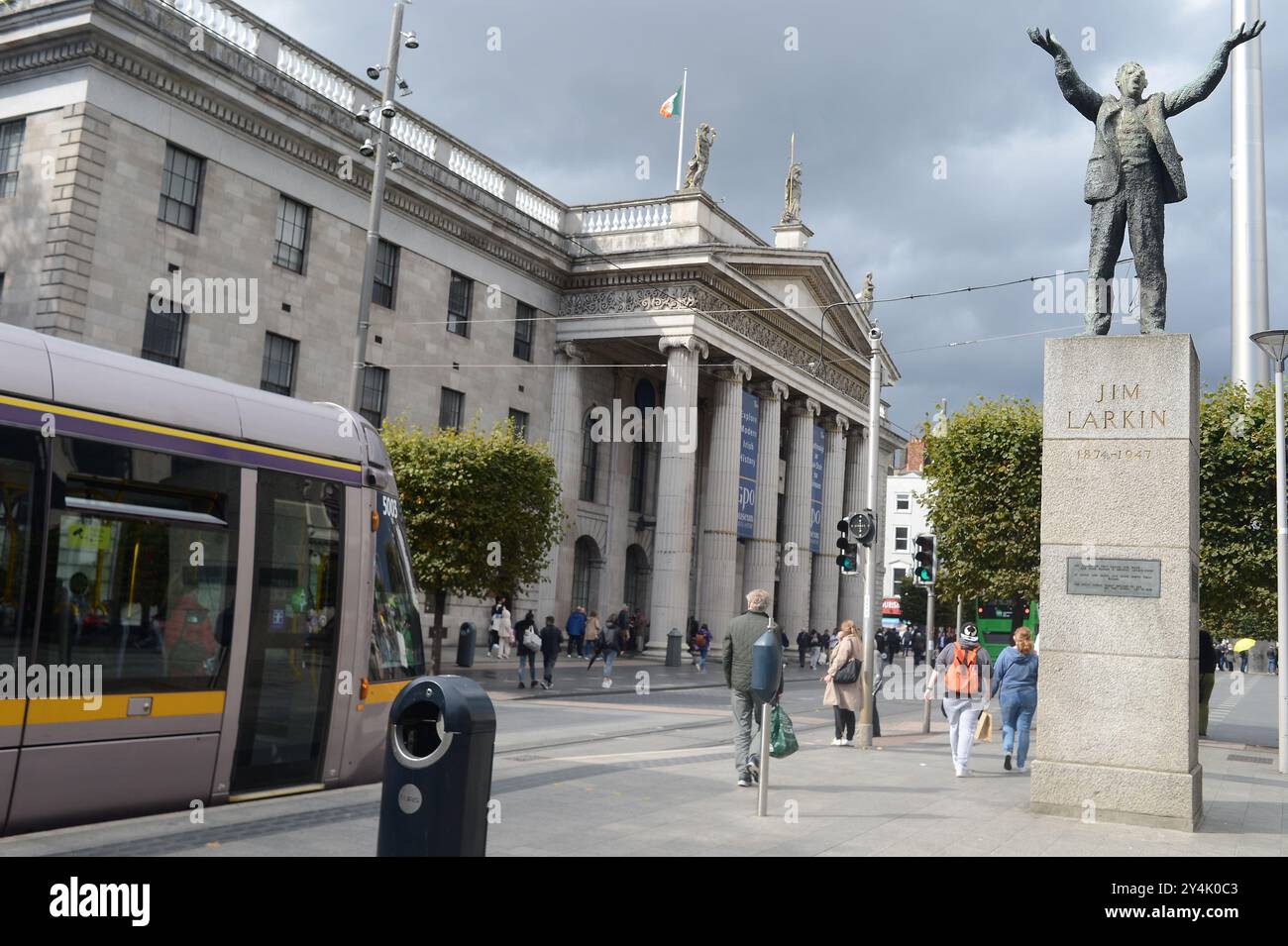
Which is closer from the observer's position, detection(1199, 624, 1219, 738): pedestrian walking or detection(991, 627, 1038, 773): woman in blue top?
detection(991, 627, 1038, 773): woman in blue top

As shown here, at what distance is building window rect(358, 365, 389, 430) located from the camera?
1224 inches

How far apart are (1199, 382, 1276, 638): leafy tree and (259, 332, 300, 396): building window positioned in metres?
20.4

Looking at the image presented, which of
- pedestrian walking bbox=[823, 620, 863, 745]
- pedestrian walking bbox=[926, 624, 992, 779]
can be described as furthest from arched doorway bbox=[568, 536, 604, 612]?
pedestrian walking bbox=[926, 624, 992, 779]

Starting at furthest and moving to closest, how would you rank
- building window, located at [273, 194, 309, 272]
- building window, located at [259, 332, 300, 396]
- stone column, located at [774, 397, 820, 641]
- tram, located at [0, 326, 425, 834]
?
1. stone column, located at [774, 397, 820, 641]
2. building window, located at [273, 194, 309, 272]
3. building window, located at [259, 332, 300, 396]
4. tram, located at [0, 326, 425, 834]

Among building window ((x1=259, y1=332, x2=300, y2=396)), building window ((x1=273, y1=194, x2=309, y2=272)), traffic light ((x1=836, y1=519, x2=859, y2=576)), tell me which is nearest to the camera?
traffic light ((x1=836, y1=519, x2=859, y2=576))

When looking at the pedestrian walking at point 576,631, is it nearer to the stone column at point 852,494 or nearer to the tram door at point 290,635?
the stone column at point 852,494

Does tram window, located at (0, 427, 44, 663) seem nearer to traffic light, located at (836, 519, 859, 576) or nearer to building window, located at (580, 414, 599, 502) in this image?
traffic light, located at (836, 519, 859, 576)

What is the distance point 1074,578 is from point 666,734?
321 inches

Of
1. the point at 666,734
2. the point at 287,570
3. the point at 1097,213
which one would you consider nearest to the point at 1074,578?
the point at 1097,213

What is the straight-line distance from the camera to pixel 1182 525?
989 cm

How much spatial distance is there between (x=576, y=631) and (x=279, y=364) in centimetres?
1253

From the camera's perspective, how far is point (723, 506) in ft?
132

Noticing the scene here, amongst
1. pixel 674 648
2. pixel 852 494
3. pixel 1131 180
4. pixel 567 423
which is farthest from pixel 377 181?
pixel 852 494

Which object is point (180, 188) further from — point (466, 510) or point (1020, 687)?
point (1020, 687)
